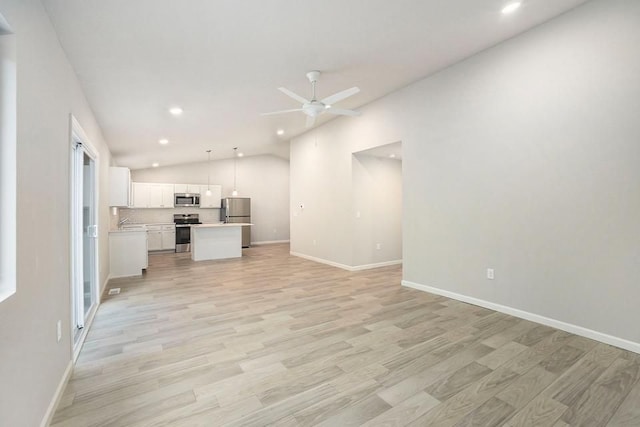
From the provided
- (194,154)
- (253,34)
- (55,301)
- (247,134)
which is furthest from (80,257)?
(194,154)

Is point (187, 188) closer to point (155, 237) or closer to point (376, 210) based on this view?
point (155, 237)

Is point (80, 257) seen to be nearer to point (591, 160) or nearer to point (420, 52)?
point (420, 52)

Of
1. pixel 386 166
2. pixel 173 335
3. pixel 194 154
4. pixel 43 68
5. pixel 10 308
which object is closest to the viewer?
pixel 10 308

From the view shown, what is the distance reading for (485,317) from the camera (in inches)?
136

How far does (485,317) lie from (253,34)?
382cm

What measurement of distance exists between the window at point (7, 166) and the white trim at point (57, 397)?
0.87 meters

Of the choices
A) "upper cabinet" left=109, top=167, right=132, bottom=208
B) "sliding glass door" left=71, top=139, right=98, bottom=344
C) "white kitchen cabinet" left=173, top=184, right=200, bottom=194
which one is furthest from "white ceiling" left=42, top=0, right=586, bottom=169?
"white kitchen cabinet" left=173, top=184, right=200, bottom=194

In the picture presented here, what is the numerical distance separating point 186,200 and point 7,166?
27.7ft

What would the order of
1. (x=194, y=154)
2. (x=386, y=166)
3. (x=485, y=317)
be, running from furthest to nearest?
1. (x=194, y=154)
2. (x=386, y=166)
3. (x=485, y=317)

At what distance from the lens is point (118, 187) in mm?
5895

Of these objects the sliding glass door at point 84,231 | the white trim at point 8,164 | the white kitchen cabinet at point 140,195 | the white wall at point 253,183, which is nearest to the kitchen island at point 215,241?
Result: the white kitchen cabinet at point 140,195

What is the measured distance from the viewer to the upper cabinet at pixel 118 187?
5805 millimetres

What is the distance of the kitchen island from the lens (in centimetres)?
739

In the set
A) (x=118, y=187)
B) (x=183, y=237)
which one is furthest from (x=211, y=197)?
(x=118, y=187)
